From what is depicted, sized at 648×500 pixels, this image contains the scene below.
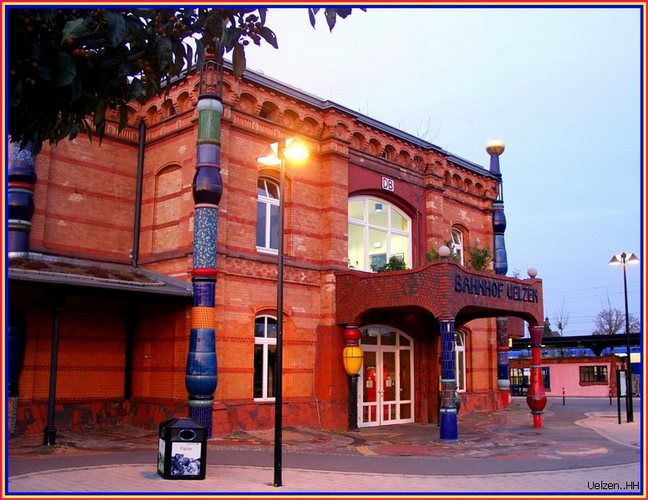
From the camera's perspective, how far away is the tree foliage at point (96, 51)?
5285mm

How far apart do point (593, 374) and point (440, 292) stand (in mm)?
34869

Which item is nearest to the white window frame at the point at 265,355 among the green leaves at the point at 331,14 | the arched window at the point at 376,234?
the arched window at the point at 376,234

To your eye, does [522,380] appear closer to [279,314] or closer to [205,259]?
[205,259]

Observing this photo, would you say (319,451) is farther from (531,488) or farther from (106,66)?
(106,66)

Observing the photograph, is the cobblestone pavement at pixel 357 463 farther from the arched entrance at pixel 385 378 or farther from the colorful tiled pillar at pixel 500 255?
the colorful tiled pillar at pixel 500 255

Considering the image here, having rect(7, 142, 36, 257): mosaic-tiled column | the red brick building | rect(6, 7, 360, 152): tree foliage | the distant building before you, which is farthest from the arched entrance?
the distant building

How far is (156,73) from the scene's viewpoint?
20.9 feet

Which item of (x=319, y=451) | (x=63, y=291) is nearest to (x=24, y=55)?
(x=63, y=291)

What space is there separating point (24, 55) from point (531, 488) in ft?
28.5

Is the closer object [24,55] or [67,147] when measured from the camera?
[24,55]

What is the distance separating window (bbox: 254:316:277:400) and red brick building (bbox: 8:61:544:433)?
0.04 m

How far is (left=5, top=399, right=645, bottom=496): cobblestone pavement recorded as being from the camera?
395 inches

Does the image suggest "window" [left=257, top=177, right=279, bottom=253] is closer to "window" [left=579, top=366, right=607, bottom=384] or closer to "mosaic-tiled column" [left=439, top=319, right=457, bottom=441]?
"mosaic-tiled column" [left=439, top=319, right=457, bottom=441]

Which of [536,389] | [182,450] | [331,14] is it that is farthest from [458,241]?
[331,14]
